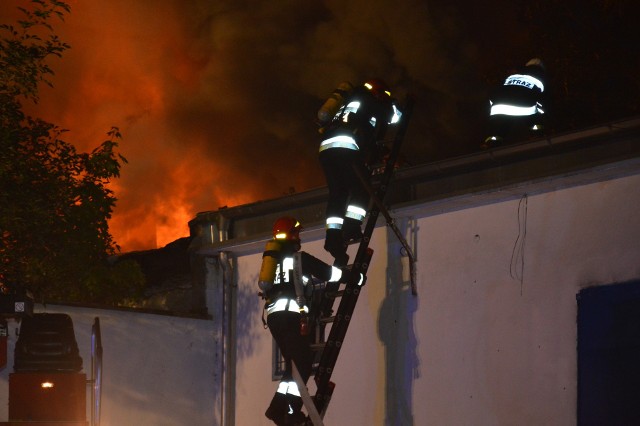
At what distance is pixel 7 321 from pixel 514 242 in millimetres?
5667

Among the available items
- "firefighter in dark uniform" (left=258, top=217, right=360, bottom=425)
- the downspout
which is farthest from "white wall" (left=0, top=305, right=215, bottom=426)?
"firefighter in dark uniform" (left=258, top=217, right=360, bottom=425)

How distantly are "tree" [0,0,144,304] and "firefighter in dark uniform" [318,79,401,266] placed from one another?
129 inches

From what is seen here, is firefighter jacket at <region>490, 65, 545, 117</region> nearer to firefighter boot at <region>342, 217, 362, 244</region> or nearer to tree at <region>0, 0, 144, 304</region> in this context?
firefighter boot at <region>342, 217, 362, 244</region>

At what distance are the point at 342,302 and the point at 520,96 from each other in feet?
8.97

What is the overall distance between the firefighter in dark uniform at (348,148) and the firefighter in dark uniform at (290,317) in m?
0.44

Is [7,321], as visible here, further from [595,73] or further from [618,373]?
[595,73]

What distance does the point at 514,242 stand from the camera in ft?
33.0

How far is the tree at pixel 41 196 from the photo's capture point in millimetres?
11844

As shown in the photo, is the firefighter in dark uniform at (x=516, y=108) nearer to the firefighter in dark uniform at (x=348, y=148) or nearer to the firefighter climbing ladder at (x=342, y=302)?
the firefighter climbing ladder at (x=342, y=302)

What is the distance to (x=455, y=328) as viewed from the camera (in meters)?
10.4

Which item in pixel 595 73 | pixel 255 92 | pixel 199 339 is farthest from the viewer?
pixel 255 92

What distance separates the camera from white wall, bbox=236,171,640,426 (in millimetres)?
9398

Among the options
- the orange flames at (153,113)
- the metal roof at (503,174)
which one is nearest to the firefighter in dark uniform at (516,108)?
the metal roof at (503,174)

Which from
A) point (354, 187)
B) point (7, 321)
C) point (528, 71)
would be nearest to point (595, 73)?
point (528, 71)
